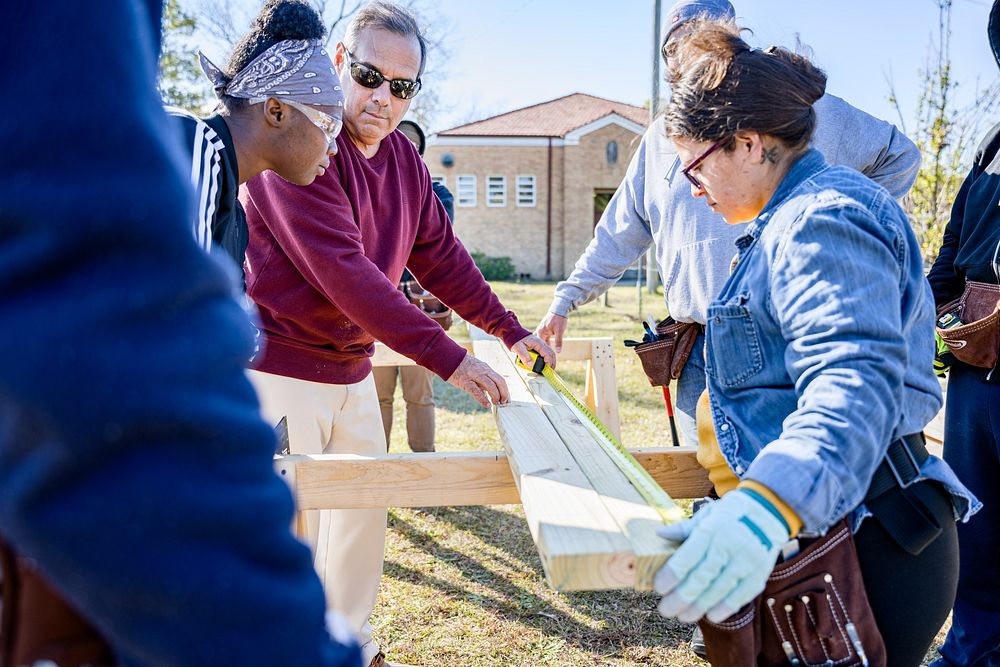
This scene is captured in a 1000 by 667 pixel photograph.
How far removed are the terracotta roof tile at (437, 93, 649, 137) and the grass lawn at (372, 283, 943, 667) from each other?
30118 mm

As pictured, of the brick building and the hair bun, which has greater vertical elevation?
the hair bun

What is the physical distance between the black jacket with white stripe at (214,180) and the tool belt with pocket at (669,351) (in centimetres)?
187

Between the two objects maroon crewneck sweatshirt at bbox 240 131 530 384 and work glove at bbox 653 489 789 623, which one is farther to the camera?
maroon crewneck sweatshirt at bbox 240 131 530 384

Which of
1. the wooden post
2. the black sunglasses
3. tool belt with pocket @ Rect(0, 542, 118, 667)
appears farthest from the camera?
the wooden post

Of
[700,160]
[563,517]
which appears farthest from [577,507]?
[700,160]

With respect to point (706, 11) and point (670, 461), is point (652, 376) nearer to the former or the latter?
point (670, 461)

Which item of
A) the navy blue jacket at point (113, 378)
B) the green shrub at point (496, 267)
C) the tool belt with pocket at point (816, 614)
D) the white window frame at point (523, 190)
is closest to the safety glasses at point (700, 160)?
the tool belt with pocket at point (816, 614)

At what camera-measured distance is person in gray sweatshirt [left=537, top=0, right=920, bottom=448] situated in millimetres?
3254

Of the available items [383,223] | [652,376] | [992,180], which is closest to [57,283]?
[383,223]

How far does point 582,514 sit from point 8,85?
4.02 feet

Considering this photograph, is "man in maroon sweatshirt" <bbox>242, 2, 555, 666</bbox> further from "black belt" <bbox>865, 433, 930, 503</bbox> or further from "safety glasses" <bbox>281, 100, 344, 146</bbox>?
"black belt" <bbox>865, 433, 930, 503</bbox>

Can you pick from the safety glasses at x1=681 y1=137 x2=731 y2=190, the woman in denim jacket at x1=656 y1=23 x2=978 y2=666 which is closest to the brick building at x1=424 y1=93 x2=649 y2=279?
the safety glasses at x1=681 y1=137 x2=731 y2=190


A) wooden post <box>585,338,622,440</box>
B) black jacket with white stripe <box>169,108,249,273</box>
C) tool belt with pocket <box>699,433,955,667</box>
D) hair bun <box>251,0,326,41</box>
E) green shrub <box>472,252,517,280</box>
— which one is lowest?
green shrub <box>472,252,517,280</box>

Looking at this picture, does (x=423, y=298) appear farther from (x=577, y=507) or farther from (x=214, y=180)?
(x=577, y=507)
